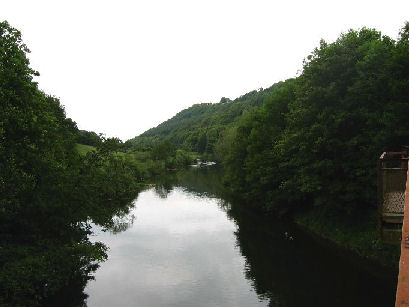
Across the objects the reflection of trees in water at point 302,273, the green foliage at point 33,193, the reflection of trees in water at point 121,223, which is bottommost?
the reflection of trees in water at point 302,273

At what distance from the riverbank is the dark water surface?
0.78 metres

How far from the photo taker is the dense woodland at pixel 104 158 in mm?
14273

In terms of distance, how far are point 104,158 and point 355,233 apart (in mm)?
18237

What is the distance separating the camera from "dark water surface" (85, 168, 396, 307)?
1825 centimetres

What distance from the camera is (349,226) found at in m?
25.9

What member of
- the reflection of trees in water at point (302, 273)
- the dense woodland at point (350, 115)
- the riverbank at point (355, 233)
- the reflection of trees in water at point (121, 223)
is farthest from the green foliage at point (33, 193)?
the riverbank at point (355, 233)

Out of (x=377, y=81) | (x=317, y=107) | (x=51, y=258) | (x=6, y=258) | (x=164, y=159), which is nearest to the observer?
(x=6, y=258)

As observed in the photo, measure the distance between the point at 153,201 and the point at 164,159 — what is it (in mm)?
64875

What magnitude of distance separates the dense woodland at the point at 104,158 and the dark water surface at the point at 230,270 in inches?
111

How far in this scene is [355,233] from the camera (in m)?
24.8

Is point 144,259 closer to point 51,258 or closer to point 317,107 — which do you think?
point 51,258

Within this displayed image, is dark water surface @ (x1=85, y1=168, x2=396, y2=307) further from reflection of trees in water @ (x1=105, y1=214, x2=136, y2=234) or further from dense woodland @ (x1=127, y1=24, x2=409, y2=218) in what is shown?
dense woodland @ (x1=127, y1=24, x2=409, y2=218)

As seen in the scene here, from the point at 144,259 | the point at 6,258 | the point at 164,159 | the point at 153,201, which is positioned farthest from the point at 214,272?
the point at 164,159

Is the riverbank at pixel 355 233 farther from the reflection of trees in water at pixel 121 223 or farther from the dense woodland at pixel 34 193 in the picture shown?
the reflection of trees in water at pixel 121 223
